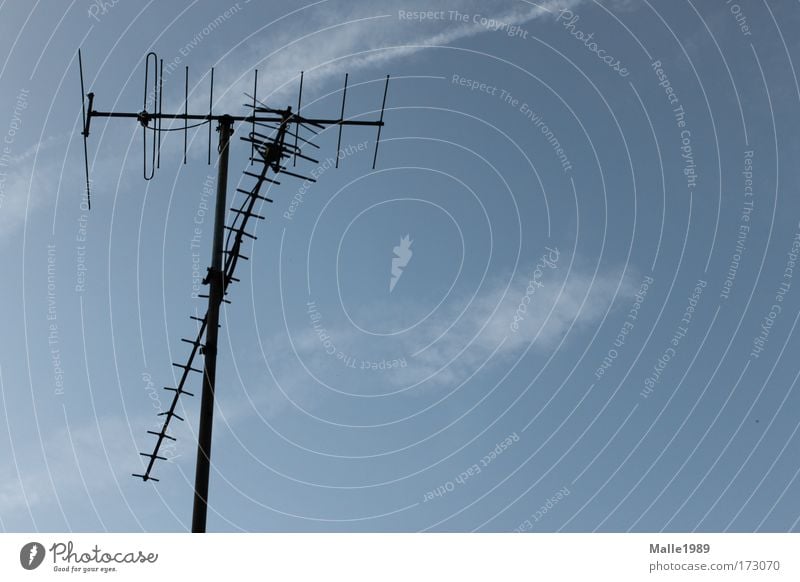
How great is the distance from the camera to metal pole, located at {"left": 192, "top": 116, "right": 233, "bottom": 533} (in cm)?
2103

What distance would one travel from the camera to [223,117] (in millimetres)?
23781

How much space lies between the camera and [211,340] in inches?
882

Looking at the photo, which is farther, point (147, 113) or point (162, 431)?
point (147, 113)

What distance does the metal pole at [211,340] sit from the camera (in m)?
21.0

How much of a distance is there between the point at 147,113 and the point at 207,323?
15.0ft
